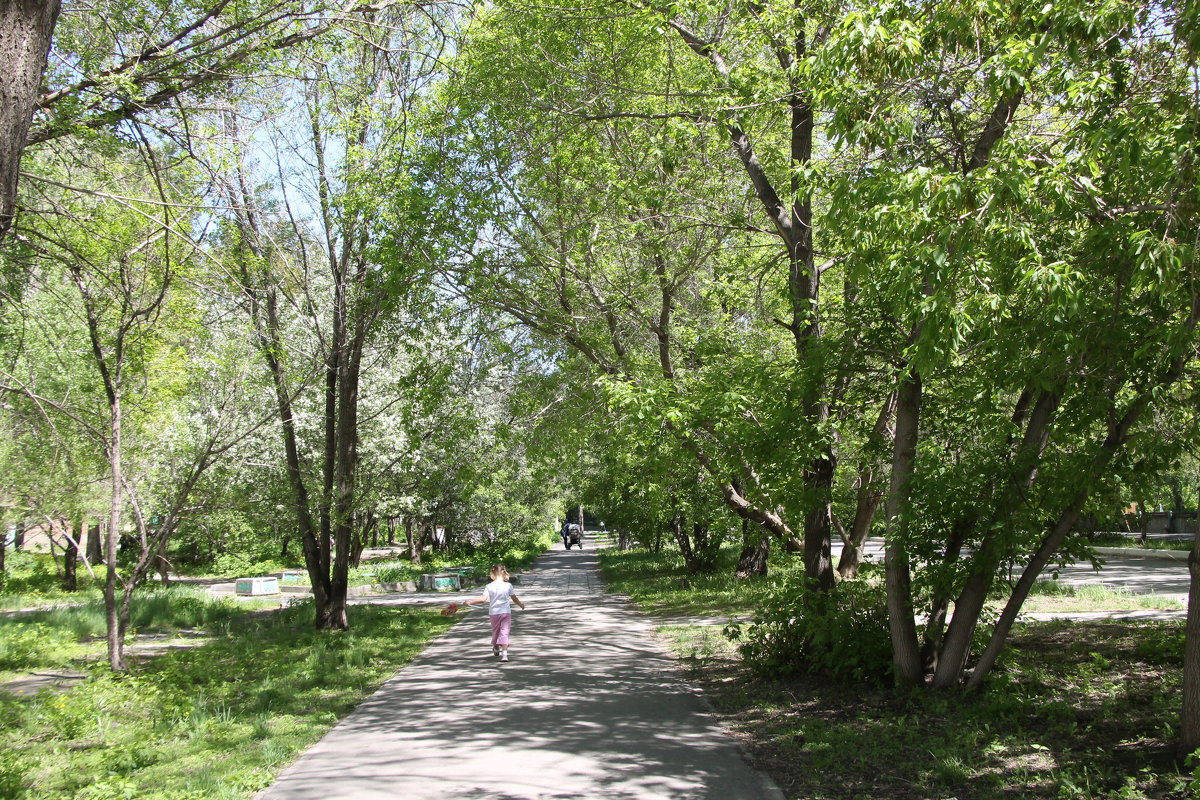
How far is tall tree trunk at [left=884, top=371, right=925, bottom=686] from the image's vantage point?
26.1 feet

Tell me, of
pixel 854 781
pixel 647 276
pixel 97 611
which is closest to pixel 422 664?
pixel 647 276

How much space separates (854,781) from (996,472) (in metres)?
2.84

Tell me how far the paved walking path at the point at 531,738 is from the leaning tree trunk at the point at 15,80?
12.8 ft

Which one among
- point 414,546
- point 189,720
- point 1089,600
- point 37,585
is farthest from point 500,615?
point 414,546

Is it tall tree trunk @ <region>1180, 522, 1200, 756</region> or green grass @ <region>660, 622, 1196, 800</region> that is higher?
tall tree trunk @ <region>1180, 522, 1200, 756</region>

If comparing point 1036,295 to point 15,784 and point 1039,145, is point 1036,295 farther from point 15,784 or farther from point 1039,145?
point 15,784

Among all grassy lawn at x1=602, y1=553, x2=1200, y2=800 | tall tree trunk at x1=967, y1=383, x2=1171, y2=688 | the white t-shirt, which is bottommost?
grassy lawn at x1=602, y1=553, x2=1200, y2=800

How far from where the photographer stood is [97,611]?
1652 cm

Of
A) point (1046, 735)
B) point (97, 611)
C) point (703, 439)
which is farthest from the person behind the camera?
point (97, 611)

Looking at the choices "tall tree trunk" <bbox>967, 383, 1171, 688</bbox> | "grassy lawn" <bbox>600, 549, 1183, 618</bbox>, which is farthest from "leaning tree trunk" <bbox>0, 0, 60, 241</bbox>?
"grassy lawn" <bbox>600, 549, 1183, 618</bbox>

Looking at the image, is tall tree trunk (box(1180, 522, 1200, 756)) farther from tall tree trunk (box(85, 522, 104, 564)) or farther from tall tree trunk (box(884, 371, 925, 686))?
tall tree trunk (box(85, 522, 104, 564))

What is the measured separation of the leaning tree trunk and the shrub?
24.5 feet

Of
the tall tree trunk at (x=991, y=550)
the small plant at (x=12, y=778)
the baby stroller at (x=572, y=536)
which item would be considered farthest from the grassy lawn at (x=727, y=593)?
the baby stroller at (x=572, y=536)

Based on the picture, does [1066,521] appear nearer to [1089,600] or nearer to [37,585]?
[1089,600]
